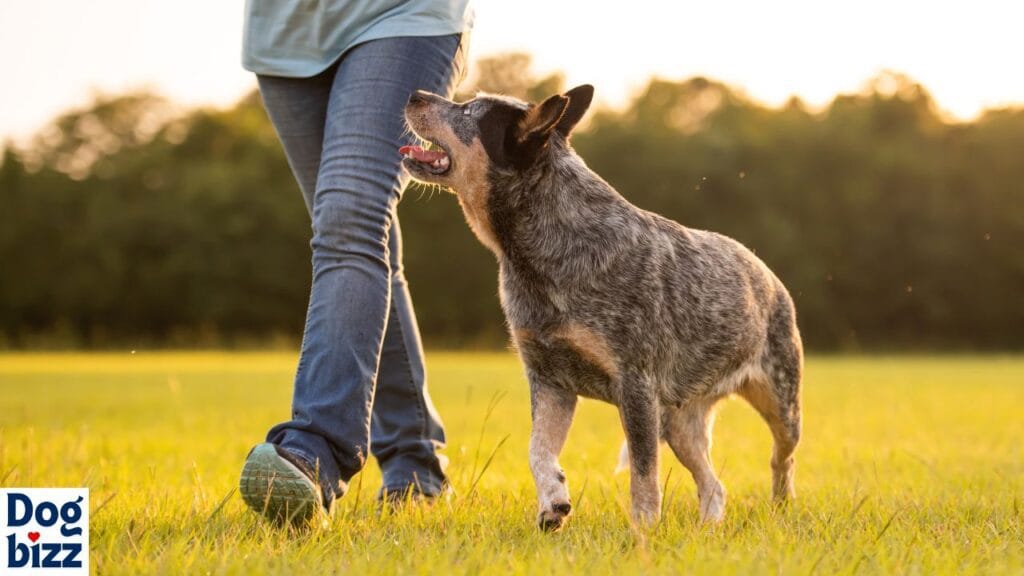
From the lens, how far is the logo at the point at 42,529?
3107 millimetres

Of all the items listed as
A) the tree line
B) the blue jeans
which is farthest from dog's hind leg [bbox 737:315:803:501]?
the tree line

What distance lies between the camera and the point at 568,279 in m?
3.79

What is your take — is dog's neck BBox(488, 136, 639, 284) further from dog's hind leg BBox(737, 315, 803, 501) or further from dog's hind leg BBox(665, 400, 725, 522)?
dog's hind leg BBox(737, 315, 803, 501)

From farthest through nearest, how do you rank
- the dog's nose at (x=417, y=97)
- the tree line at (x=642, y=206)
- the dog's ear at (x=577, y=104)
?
the tree line at (x=642, y=206), the dog's ear at (x=577, y=104), the dog's nose at (x=417, y=97)

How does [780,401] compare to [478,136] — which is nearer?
[478,136]

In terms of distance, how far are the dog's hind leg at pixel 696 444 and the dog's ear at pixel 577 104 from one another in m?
1.21

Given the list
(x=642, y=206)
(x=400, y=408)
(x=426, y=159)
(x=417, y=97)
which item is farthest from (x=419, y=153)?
(x=642, y=206)

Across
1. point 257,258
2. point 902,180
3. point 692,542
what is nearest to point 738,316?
point 692,542

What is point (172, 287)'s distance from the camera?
118ft

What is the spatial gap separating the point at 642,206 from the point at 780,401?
30.6 metres

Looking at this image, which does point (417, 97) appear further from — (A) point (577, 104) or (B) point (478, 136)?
(A) point (577, 104)

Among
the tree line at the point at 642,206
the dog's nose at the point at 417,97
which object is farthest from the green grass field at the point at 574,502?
the tree line at the point at 642,206

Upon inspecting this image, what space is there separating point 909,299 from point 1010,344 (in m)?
3.70

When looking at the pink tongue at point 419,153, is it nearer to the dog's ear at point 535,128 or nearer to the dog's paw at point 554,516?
the dog's ear at point 535,128
